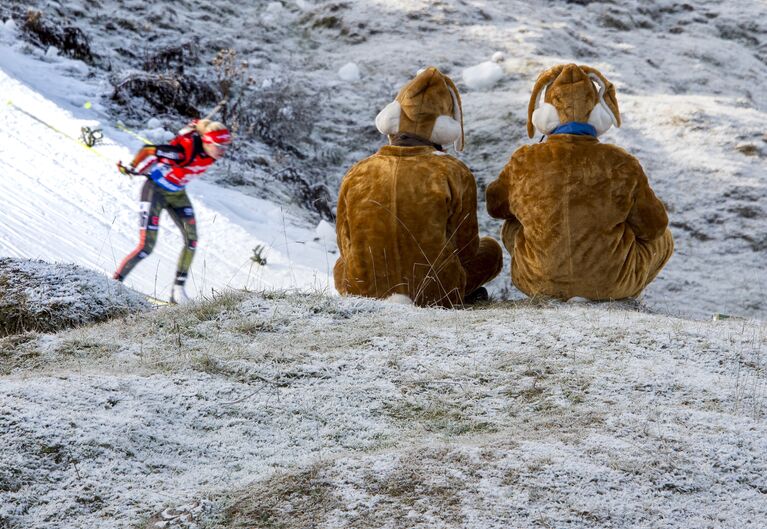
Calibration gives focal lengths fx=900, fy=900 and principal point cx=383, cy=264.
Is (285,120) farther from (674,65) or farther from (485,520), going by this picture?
(485,520)

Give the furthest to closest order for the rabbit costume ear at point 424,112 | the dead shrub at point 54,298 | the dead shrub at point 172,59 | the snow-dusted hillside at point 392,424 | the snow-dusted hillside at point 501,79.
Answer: the dead shrub at point 172,59 < the snow-dusted hillside at point 501,79 < the rabbit costume ear at point 424,112 < the dead shrub at point 54,298 < the snow-dusted hillside at point 392,424

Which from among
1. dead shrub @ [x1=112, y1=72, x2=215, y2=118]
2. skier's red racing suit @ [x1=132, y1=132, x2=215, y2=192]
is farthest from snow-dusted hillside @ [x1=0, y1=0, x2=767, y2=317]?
skier's red racing suit @ [x1=132, y1=132, x2=215, y2=192]

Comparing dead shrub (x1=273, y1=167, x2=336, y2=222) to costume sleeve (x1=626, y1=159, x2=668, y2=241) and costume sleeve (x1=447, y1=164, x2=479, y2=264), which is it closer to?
costume sleeve (x1=447, y1=164, x2=479, y2=264)

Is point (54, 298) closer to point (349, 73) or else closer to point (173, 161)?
point (173, 161)

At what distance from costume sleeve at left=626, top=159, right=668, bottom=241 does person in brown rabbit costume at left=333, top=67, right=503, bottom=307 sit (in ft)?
3.43

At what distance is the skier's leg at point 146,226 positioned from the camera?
23.3ft

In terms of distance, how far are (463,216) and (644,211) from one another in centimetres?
116

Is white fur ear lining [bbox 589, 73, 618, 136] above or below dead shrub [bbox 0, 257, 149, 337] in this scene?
above

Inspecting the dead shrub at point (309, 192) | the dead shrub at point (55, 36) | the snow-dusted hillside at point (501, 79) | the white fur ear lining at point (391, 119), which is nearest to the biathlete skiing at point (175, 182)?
the snow-dusted hillside at point (501, 79)

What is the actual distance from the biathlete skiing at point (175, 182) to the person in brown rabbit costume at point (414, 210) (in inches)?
63.0

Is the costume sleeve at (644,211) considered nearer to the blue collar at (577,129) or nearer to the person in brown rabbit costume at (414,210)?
the blue collar at (577,129)

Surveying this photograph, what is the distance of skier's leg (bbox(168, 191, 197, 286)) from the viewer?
712 cm

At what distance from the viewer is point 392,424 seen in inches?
134

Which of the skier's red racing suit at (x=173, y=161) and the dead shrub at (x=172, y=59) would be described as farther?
the dead shrub at (x=172, y=59)
